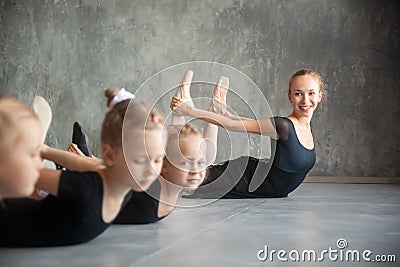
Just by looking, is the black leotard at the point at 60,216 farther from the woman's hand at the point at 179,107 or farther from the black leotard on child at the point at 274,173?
the black leotard on child at the point at 274,173

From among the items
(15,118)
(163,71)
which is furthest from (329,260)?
(163,71)

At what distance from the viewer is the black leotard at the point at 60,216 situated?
6.00 feet

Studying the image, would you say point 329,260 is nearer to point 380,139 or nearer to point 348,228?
point 348,228

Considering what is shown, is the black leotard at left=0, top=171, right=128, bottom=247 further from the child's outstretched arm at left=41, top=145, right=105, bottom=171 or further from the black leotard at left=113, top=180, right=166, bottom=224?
the black leotard at left=113, top=180, right=166, bottom=224

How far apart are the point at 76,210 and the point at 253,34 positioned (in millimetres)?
3857

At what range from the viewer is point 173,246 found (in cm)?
203

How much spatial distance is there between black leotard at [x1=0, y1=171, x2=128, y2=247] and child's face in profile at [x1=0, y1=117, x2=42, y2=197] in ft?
0.68

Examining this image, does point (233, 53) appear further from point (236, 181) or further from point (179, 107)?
point (179, 107)

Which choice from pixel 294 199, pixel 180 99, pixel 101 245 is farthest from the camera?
pixel 294 199

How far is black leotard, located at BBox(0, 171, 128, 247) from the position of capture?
1829mm

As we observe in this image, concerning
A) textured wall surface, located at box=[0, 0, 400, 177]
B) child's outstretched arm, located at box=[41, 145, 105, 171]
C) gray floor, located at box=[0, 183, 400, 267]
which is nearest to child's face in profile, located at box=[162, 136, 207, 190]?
gray floor, located at box=[0, 183, 400, 267]

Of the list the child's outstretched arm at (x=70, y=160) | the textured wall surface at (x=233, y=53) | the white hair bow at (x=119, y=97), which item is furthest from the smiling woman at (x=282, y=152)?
the textured wall surface at (x=233, y=53)

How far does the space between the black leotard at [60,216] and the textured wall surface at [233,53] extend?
12.0 feet

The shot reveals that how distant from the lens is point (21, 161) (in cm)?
156
